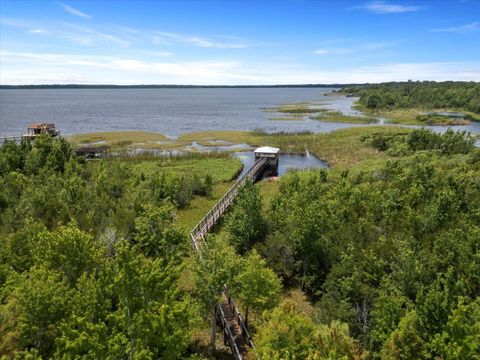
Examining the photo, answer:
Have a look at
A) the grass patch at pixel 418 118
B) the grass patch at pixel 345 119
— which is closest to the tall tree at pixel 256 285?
the grass patch at pixel 345 119

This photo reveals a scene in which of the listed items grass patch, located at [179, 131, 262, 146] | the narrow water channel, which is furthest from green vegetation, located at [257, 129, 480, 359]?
grass patch, located at [179, 131, 262, 146]

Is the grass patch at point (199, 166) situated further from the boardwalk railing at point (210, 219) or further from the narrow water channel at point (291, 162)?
the boardwalk railing at point (210, 219)

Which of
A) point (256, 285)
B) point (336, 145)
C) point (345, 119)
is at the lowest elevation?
point (256, 285)

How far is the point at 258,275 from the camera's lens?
2234cm

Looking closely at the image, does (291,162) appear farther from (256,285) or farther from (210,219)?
(256,285)

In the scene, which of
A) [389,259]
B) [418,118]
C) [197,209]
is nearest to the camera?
[389,259]

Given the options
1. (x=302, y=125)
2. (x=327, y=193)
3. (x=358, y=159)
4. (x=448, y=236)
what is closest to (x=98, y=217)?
(x=327, y=193)

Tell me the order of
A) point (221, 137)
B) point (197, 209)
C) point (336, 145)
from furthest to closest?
point (221, 137) < point (336, 145) < point (197, 209)

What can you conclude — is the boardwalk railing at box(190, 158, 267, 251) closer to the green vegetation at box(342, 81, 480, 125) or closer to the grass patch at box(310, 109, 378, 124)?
the grass patch at box(310, 109, 378, 124)

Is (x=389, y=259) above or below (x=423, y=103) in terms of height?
below

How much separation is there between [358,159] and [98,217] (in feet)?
184

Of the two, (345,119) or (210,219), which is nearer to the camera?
(210,219)

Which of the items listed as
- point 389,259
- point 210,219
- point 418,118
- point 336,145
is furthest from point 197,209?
point 418,118

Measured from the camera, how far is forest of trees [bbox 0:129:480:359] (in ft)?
52.9
